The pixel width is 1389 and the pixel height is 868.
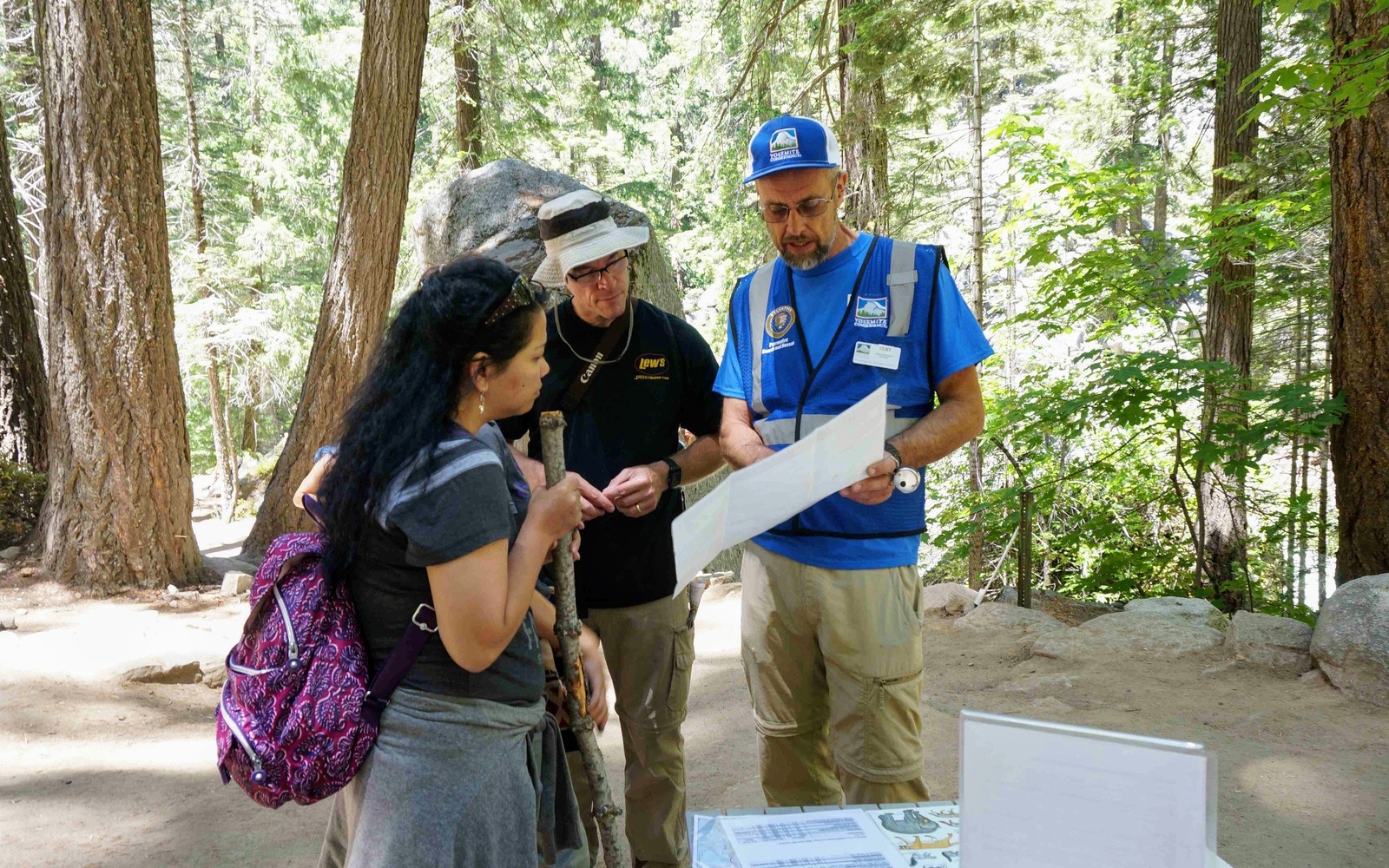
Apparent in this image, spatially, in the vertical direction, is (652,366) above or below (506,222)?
below

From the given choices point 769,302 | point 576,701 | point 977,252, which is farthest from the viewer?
point 977,252

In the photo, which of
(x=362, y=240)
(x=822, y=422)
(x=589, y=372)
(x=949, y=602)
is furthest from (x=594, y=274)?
(x=362, y=240)

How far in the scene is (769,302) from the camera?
104 inches

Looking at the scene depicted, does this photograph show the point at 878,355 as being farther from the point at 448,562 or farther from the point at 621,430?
the point at 448,562

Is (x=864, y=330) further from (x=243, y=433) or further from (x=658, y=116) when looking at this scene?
(x=658, y=116)

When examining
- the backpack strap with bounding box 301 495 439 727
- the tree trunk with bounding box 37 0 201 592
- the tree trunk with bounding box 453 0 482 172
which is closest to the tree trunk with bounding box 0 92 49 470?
the tree trunk with bounding box 37 0 201 592

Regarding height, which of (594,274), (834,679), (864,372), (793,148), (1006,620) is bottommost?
(1006,620)

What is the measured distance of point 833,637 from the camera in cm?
242

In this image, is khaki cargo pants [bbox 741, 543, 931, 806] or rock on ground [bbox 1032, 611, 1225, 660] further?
rock on ground [bbox 1032, 611, 1225, 660]

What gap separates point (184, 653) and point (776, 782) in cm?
422

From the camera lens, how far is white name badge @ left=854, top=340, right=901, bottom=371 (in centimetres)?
238

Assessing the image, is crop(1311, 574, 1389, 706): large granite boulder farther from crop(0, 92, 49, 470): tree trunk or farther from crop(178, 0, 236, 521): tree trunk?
crop(178, 0, 236, 521): tree trunk

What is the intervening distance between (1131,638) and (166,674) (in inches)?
220

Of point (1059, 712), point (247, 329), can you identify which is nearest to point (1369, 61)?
point (1059, 712)
